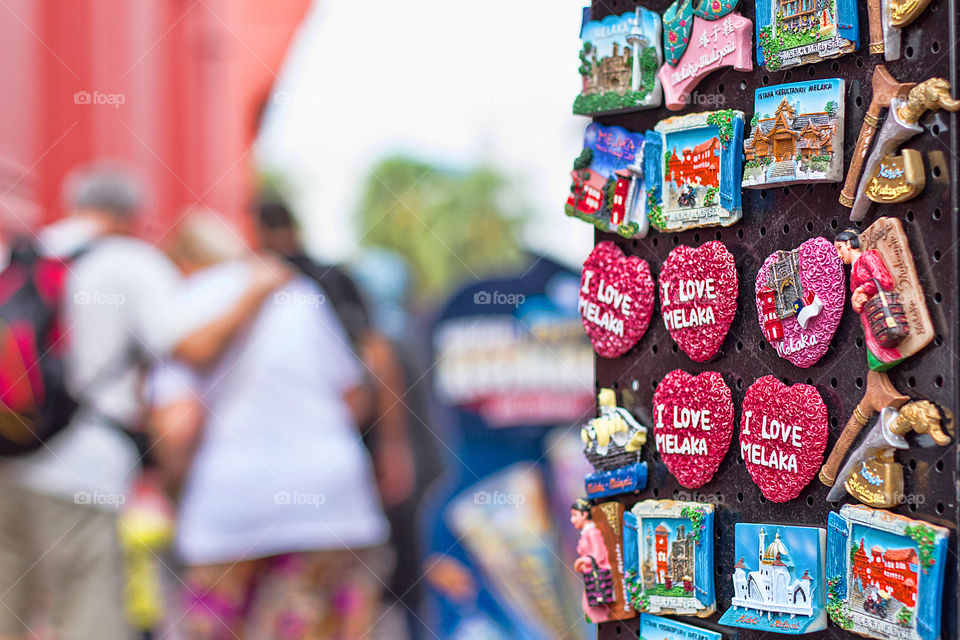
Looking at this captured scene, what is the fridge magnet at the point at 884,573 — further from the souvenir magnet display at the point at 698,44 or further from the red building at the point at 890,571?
the souvenir magnet display at the point at 698,44

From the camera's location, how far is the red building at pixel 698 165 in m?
1.08

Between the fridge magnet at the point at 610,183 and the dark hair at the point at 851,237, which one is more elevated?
the fridge magnet at the point at 610,183

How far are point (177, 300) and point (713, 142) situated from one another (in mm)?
2372

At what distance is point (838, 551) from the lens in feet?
3.07

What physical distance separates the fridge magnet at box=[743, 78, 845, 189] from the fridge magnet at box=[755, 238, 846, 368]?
7 cm


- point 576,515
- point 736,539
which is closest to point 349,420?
point 576,515

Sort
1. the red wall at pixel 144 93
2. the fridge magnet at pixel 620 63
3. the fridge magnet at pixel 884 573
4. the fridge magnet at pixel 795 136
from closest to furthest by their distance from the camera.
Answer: the fridge magnet at pixel 884 573, the fridge magnet at pixel 795 136, the fridge magnet at pixel 620 63, the red wall at pixel 144 93

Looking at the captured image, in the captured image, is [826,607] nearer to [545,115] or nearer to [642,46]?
[642,46]

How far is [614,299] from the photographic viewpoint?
121 centimetres
